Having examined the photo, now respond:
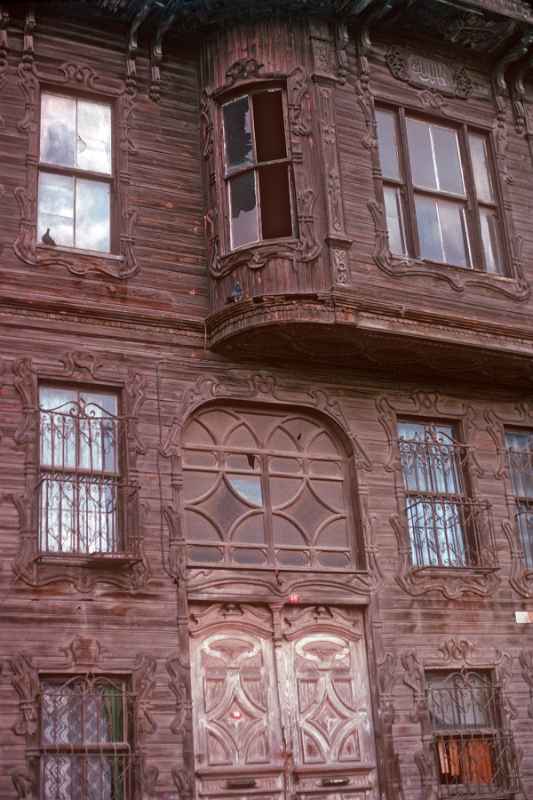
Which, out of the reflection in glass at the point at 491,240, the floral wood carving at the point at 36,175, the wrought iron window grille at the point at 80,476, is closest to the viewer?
the wrought iron window grille at the point at 80,476

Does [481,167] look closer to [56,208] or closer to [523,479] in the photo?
[523,479]

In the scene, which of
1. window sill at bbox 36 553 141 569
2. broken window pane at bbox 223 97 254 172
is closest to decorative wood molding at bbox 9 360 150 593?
window sill at bbox 36 553 141 569

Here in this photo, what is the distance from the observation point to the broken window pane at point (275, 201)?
1521 cm

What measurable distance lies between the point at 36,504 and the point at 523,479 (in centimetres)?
722

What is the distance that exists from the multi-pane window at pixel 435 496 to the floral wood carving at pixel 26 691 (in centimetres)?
531

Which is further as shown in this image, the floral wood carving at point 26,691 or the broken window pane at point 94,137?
the broken window pane at point 94,137

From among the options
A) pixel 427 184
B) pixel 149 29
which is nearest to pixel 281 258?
pixel 427 184

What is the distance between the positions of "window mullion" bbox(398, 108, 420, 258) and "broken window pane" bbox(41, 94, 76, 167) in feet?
15.6

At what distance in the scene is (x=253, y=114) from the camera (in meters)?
15.8

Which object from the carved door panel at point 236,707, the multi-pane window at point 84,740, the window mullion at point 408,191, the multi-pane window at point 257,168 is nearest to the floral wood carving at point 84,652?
the multi-pane window at point 84,740

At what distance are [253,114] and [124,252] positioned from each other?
280cm

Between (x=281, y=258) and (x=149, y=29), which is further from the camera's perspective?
(x=149, y=29)

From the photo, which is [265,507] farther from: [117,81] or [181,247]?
[117,81]

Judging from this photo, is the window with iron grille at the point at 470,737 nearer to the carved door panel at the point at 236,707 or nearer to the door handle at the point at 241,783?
the carved door panel at the point at 236,707
